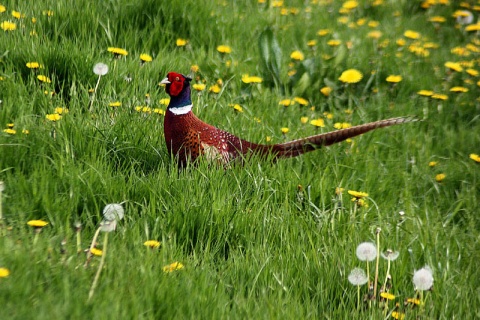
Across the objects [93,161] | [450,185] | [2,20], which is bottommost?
[450,185]

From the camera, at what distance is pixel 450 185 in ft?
14.4

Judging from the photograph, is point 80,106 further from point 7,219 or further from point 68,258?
point 68,258

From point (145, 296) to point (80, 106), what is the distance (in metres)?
1.75

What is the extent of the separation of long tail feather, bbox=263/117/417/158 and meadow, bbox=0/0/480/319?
0.28 ft

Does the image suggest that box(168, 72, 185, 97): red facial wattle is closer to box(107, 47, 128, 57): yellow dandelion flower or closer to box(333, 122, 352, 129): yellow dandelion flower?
box(107, 47, 128, 57): yellow dandelion flower

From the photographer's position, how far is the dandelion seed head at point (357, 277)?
2.79 meters

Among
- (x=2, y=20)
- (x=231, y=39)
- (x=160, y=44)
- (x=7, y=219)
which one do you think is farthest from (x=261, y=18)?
(x=7, y=219)

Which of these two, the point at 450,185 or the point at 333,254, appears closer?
the point at 333,254

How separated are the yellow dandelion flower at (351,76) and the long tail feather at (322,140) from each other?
1.15 meters

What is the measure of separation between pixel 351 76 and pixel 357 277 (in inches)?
94.8

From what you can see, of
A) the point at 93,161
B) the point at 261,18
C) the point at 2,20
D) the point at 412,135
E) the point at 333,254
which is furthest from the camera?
the point at 261,18

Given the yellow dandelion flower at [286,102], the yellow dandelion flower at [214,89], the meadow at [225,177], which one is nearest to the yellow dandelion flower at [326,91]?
the meadow at [225,177]

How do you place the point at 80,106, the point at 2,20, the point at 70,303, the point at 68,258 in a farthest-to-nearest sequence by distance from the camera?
the point at 2,20 < the point at 80,106 < the point at 68,258 < the point at 70,303

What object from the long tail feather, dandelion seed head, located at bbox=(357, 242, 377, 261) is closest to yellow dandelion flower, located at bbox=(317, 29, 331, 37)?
the long tail feather
